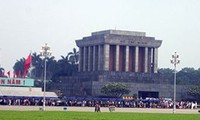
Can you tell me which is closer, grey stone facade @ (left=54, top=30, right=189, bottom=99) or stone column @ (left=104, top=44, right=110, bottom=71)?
grey stone facade @ (left=54, top=30, right=189, bottom=99)

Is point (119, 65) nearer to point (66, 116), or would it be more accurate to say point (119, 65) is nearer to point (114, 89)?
point (114, 89)

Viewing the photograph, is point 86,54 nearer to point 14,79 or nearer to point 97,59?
point 97,59

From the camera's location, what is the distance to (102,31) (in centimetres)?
12175

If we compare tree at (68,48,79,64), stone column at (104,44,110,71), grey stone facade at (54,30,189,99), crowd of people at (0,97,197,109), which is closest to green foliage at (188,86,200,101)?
grey stone facade at (54,30,189,99)

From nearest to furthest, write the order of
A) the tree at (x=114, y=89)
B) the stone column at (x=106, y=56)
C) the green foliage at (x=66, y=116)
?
the green foliage at (x=66, y=116) < the tree at (x=114, y=89) < the stone column at (x=106, y=56)

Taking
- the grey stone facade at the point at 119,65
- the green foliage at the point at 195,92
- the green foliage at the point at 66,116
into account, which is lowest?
the green foliage at the point at 66,116

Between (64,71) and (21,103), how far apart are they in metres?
65.9

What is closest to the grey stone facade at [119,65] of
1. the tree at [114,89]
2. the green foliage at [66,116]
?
the tree at [114,89]

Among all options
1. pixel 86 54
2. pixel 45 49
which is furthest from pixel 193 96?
pixel 45 49

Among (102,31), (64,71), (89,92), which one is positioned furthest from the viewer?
(64,71)

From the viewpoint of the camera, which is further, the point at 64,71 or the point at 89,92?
the point at 64,71

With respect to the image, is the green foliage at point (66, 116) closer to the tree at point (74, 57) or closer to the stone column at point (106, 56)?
the stone column at point (106, 56)

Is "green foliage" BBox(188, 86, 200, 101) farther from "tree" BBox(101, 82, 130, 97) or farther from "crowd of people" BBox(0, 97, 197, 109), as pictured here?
"crowd of people" BBox(0, 97, 197, 109)

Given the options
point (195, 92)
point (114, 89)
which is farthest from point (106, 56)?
point (195, 92)
